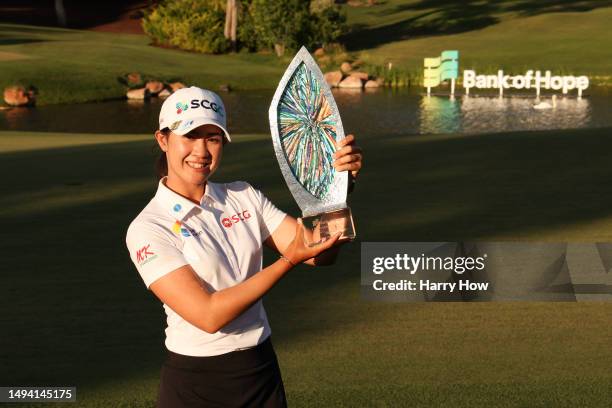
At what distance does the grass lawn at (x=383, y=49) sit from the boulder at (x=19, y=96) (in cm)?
55

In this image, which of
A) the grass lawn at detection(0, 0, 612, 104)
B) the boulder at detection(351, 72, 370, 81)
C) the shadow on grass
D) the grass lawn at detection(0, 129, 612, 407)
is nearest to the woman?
the grass lawn at detection(0, 129, 612, 407)

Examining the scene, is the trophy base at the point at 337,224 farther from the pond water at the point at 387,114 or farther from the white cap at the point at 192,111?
the pond water at the point at 387,114

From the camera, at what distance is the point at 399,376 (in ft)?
25.1

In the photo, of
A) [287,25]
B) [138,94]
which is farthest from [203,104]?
[287,25]

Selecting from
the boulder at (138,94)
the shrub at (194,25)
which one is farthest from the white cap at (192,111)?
the shrub at (194,25)

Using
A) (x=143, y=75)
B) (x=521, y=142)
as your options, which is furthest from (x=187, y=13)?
(x=521, y=142)

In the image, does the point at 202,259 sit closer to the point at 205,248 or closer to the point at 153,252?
the point at 205,248

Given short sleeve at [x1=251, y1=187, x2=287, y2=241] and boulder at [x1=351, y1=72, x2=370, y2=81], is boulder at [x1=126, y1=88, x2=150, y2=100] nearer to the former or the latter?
boulder at [x1=351, y1=72, x2=370, y2=81]

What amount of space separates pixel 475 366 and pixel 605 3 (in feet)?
264

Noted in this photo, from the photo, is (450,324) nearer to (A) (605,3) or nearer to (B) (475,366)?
(B) (475,366)

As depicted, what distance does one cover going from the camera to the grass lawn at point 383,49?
48.6m

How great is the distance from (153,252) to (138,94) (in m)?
44.2

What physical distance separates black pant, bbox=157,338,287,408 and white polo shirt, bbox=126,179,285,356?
4 cm

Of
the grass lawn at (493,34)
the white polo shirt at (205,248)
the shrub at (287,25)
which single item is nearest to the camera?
the white polo shirt at (205,248)
